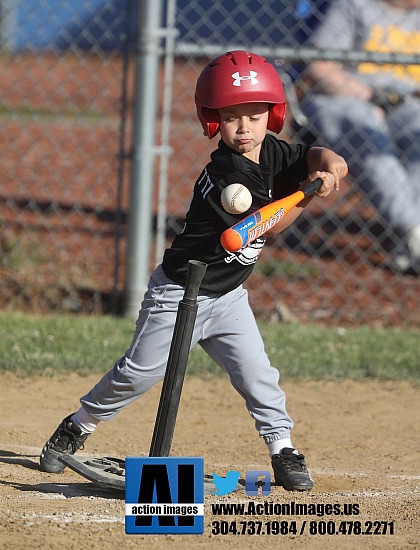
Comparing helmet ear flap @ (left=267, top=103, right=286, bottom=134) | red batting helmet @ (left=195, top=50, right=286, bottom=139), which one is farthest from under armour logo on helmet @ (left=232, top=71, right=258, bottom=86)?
helmet ear flap @ (left=267, top=103, right=286, bottom=134)

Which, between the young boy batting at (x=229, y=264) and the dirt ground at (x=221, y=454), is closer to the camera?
the dirt ground at (x=221, y=454)

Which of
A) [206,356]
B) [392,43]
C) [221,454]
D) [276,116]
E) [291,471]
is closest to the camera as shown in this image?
[276,116]

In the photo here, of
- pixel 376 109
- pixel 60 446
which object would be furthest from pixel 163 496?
pixel 376 109

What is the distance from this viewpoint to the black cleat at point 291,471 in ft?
11.9

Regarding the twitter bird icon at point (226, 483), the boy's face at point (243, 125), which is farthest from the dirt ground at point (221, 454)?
the boy's face at point (243, 125)

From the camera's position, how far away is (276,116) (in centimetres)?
355

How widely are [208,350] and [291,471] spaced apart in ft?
1.70

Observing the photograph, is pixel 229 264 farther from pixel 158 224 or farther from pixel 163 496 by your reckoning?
pixel 158 224

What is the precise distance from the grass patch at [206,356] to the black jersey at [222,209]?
1826 mm

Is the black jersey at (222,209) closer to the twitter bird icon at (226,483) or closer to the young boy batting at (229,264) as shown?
the young boy batting at (229,264)

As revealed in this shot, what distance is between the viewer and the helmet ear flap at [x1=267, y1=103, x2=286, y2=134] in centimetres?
353

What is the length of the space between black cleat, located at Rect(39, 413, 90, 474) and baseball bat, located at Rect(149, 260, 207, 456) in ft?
2.19

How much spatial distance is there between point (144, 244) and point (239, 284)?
8.85 feet

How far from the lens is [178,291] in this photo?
3.58 m
